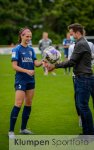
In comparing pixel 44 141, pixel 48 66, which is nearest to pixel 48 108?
pixel 48 66

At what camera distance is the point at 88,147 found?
8984mm

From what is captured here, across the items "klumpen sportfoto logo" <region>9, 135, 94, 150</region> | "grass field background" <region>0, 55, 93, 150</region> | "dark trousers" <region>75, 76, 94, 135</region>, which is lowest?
"grass field background" <region>0, 55, 93, 150</region>

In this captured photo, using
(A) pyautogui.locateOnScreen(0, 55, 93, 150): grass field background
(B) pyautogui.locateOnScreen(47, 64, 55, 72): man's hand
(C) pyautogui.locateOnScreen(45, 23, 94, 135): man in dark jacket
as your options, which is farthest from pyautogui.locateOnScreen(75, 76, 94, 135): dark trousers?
(A) pyautogui.locateOnScreen(0, 55, 93, 150): grass field background

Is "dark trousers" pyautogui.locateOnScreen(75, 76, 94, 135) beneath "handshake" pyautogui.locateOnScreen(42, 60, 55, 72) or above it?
beneath

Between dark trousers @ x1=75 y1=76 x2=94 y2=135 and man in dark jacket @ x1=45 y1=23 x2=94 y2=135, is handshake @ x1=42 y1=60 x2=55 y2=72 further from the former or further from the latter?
dark trousers @ x1=75 y1=76 x2=94 y2=135

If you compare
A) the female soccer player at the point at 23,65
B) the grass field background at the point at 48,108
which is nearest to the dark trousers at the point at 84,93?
the female soccer player at the point at 23,65

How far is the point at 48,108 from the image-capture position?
49.0 ft

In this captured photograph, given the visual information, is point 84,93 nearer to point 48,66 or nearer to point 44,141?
point 48,66

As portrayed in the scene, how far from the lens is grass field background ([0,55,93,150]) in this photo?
1174 centimetres

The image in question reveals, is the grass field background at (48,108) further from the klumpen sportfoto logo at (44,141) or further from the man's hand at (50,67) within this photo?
the man's hand at (50,67)

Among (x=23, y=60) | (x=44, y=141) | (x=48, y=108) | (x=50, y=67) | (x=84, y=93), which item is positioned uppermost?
(x=23, y=60)

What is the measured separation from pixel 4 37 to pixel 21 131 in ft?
182

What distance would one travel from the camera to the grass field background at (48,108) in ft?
38.5

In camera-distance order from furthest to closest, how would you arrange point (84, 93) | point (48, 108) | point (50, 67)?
1. point (48, 108)
2. point (50, 67)
3. point (84, 93)
